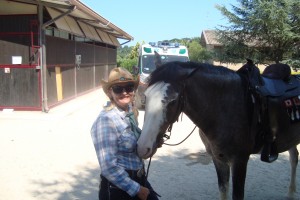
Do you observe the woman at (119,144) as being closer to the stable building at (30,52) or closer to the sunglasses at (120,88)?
the sunglasses at (120,88)

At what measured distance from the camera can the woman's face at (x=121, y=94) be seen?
7.34ft

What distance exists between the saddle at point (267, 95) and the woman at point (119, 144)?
1239 millimetres

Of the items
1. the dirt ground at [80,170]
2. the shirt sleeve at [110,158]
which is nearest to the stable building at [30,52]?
the dirt ground at [80,170]

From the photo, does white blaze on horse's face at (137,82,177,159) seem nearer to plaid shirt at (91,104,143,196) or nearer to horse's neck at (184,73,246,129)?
plaid shirt at (91,104,143,196)

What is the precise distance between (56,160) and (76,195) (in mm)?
1599

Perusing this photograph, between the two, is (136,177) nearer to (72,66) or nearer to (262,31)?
(72,66)

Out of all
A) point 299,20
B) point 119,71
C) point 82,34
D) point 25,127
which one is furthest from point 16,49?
point 299,20

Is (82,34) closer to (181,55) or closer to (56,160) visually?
(181,55)

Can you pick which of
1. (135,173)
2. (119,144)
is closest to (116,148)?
(119,144)

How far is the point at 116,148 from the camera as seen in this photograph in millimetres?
2098

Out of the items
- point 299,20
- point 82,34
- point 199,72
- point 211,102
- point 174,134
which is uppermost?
point 299,20

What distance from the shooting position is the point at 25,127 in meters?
7.85

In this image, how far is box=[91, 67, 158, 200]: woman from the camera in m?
2.06

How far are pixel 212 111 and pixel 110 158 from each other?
1.04m
